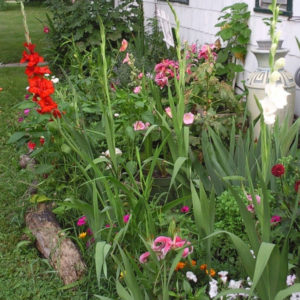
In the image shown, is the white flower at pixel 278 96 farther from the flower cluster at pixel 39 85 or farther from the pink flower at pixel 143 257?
the flower cluster at pixel 39 85

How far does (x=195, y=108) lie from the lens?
13.3 feet

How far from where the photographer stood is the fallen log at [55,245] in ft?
8.95

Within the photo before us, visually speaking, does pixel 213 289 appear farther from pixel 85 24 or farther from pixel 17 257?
pixel 85 24

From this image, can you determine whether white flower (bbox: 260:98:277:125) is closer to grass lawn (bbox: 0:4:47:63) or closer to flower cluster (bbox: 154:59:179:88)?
flower cluster (bbox: 154:59:179:88)

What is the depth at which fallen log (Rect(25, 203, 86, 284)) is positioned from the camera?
2.73 metres

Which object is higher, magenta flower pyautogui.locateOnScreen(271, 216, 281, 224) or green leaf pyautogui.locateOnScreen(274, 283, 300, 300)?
green leaf pyautogui.locateOnScreen(274, 283, 300, 300)

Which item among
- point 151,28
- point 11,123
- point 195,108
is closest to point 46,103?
point 195,108

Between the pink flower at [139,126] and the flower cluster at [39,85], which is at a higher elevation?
the flower cluster at [39,85]

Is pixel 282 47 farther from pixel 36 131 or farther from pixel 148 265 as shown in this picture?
pixel 148 265

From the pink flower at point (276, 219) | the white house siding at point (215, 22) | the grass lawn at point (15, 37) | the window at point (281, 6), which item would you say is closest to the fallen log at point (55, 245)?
the pink flower at point (276, 219)

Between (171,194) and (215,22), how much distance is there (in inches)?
Answer: 119

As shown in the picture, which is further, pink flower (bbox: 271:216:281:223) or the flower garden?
pink flower (bbox: 271:216:281:223)

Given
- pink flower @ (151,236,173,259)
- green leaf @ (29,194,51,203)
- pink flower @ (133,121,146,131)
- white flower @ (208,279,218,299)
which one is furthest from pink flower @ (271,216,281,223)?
green leaf @ (29,194,51,203)

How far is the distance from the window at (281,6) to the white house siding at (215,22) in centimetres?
4
